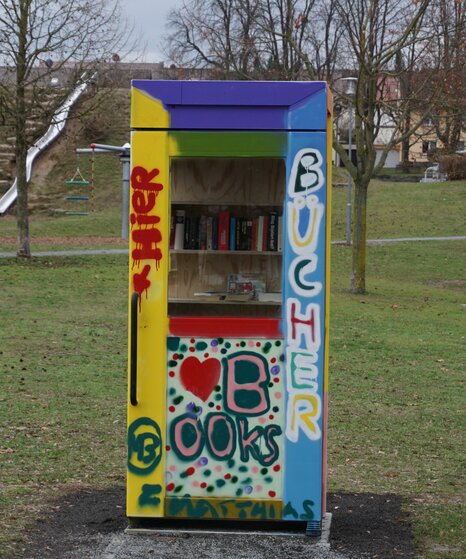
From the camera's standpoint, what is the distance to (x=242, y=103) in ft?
21.5

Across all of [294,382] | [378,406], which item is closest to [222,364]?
[294,382]

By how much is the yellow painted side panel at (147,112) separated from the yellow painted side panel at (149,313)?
58 mm

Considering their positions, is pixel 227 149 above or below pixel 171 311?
above

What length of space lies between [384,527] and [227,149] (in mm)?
2458

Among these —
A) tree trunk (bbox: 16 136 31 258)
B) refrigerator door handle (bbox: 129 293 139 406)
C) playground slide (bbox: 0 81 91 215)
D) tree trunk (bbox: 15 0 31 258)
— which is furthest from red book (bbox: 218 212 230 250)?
playground slide (bbox: 0 81 91 215)

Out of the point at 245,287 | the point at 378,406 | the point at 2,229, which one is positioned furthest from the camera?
the point at 2,229

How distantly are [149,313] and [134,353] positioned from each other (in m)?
0.25

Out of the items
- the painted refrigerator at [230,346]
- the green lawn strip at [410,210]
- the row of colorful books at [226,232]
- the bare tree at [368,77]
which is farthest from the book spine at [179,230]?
the green lawn strip at [410,210]

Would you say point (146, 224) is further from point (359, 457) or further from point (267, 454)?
point (359, 457)

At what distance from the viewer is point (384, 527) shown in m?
6.93

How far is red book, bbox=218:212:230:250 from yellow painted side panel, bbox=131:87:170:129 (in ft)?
2.83

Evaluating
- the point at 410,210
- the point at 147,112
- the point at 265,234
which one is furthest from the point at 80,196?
the point at 147,112

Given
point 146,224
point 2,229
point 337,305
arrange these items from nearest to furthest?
point 146,224, point 337,305, point 2,229

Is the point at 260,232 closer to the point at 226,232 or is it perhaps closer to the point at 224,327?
the point at 226,232
